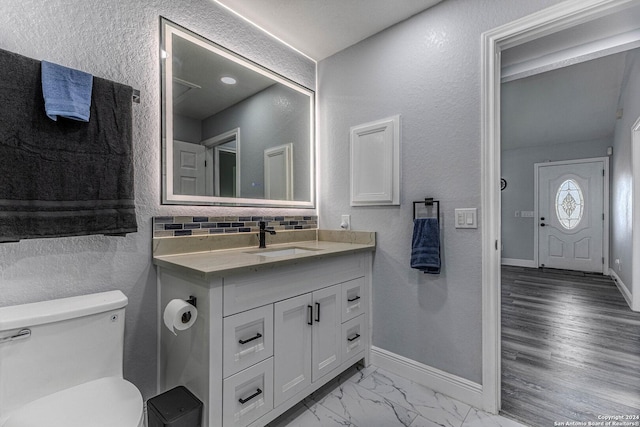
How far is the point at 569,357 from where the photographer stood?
2182 millimetres

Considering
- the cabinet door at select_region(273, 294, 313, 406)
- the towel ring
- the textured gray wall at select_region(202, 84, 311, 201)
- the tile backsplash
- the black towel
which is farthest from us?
the textured gray wall at select_region(202, 84, 311, 201)

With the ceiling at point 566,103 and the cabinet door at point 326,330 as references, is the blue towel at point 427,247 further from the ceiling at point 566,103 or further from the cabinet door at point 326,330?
the ceiling at point 566,103

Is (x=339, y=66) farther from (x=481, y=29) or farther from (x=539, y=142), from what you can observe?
(x=539, y=142)

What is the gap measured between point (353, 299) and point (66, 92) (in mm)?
1826

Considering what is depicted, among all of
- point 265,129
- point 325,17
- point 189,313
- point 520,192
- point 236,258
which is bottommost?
point 189,313

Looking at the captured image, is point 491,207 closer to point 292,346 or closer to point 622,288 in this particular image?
point 292,346

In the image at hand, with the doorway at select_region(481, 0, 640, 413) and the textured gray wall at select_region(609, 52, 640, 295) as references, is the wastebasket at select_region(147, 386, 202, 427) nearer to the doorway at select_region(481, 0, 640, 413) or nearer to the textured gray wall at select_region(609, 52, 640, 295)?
the doorway at select_region(481, 0, 640, 413)

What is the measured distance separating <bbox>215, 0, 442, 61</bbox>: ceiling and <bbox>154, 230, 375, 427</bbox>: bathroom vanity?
147 centimetres

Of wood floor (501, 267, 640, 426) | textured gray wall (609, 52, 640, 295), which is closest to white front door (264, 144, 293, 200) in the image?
wood floor (501, 267, 640, 426)

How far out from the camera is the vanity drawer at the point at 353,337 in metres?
1.89

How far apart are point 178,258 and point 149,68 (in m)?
1.01

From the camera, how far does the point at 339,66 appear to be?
2.32 m

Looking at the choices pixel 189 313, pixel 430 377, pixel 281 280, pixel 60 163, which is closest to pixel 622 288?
pixel 430 377

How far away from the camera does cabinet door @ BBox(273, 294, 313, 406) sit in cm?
146
